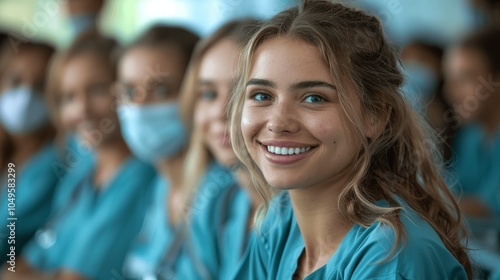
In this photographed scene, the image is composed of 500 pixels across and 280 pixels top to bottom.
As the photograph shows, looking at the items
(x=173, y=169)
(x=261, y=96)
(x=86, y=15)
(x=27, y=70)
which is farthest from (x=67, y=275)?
(x=261, y=96)

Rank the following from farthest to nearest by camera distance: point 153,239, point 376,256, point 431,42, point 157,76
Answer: point 431,42
point 153,239
point 157,76
point 376,256

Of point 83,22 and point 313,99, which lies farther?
→ point 83,22

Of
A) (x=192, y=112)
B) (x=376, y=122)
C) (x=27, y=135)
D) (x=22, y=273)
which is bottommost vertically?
(x=22, y=273)

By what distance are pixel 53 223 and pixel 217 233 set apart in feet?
2.55

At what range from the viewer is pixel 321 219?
0.85 meters

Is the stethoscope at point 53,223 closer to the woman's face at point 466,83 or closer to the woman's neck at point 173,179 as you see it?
the woman's neck at point 173,179

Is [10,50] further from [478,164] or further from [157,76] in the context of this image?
[478,164]

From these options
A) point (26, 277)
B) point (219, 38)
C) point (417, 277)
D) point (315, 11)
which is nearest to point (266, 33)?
point (315, 11)

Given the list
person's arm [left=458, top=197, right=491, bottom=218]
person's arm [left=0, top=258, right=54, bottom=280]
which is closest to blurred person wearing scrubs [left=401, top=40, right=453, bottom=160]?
person's arm [left=458, top=197, right=491, bottom=218]

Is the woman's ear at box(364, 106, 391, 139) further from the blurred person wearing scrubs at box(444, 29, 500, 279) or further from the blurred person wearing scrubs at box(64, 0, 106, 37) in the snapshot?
the blurred person wearing scrubs at box(64, 0, 106, 37)

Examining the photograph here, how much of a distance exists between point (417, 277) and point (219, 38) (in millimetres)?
972

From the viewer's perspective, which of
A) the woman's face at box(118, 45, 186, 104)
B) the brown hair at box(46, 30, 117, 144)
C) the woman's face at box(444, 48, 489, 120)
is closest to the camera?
the woman's face at box(118, 45, 186, 104)

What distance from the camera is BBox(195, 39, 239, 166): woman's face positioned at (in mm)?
1527

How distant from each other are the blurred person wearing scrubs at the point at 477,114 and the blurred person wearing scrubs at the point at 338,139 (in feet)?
4.06
